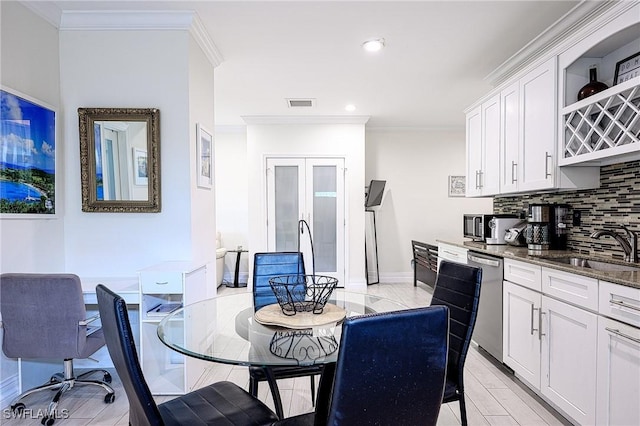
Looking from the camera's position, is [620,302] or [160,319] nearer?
[620,302]

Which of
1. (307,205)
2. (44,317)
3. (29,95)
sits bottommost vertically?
(44,317)

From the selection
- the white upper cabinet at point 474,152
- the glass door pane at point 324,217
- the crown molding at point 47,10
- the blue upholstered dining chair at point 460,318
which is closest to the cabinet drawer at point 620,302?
the blue upholstered dining chair at point 460,318

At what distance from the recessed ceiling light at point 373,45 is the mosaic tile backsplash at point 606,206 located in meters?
1.92

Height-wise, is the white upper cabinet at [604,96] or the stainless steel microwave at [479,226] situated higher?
the white upper cabinet at [604,96]

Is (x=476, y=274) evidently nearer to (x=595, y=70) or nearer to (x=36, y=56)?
(x=595, y=70)

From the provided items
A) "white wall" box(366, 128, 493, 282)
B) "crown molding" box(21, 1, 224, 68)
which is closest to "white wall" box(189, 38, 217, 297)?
"crown molding" box(21, 1, 224, 68)

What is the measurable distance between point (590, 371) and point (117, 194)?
315 cm

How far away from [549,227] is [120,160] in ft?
11.3

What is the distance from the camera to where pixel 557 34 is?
2.54 m

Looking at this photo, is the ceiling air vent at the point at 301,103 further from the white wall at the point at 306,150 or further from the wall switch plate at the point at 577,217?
the wall switch plate at the point at 577,217

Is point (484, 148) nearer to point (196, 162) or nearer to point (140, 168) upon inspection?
point (196, 162)

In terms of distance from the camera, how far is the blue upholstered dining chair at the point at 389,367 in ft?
2.96

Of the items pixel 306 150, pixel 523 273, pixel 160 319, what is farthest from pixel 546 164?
pixel 306 150

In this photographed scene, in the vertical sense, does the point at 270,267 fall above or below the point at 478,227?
below
